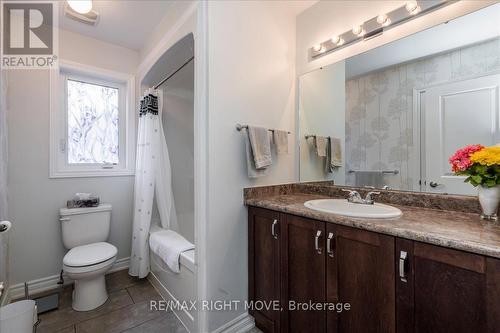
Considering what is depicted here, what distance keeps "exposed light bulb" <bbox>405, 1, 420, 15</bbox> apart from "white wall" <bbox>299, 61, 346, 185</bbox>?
1.55 ft

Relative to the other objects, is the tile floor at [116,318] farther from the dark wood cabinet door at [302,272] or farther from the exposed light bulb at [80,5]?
the exposed light bulb at [80,5]

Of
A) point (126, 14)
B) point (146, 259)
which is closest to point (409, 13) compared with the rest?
point (126, 14)

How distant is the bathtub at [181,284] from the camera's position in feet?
5.02

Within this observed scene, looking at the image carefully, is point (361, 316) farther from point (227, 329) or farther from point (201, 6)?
point (201, 6)

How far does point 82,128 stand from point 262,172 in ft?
6.83

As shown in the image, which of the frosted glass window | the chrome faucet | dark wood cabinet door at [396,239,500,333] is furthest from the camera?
the frosted glass window

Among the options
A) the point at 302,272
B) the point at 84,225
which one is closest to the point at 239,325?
the point at 302,272

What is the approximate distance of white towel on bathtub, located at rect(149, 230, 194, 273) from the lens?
168 cm

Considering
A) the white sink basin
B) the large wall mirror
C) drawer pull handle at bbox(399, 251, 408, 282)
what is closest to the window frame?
the large wall mirror

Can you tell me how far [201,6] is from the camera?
1435mm

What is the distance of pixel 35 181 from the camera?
6.70ft

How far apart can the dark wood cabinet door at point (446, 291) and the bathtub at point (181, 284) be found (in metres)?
1.19

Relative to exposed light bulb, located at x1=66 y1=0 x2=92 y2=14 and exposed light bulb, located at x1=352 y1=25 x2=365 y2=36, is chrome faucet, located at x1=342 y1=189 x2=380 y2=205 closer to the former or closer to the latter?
exposed light bulb, located at x1=352 y1=25 x2=365 y2=36

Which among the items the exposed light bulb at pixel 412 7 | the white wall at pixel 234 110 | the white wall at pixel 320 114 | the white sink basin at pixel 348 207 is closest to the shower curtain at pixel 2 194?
the white wall at pixel 234 110
